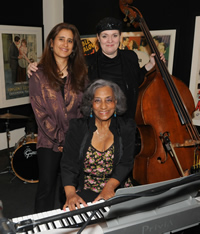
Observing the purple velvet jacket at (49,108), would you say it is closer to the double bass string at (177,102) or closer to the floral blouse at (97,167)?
the floral blouse at (97,167)

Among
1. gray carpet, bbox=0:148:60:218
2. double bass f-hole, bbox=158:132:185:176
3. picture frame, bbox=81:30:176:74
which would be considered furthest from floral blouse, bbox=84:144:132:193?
picture frame, bbox=81:30:176:74

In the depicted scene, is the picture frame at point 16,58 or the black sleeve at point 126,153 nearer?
the black sleeve at point 126,153

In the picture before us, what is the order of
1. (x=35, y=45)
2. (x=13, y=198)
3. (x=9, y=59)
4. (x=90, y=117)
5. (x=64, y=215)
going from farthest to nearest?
(x=35, y=45), (x=9, y=59), (x=13, y=198), (x=90, y=117), (x=64, y=215)

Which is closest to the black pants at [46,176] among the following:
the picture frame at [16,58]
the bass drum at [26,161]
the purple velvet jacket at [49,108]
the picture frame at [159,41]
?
the purple velvet jacket at [49,108]

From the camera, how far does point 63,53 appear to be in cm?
221

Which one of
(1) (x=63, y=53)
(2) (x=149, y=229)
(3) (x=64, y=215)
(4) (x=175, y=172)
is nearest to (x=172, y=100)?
(4) (x=175, y=172)

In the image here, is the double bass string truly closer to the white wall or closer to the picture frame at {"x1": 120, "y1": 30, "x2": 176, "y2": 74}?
the picture frame at {"x1": 120, "y1": 30, "x2": 176, "y2": 74}

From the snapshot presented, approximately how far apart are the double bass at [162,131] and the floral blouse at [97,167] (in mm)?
522

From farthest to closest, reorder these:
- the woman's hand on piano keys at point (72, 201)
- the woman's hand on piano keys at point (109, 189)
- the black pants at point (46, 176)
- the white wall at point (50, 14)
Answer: the white wall at point (50, 14) < the black pants at point (46, 176) < the woman's hand on piano keys at point (109, 189) < the woman's hand on piano keys at point (72, 201)

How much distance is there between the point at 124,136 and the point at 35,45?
325 centimetres

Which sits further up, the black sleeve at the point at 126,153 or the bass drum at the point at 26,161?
the black sleeve at the point at 126,153

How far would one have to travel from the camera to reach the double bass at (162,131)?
2277mm

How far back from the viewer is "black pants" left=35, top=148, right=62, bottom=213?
2.16 m

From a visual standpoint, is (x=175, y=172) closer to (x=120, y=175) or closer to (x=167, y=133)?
(x=167, y=133)
